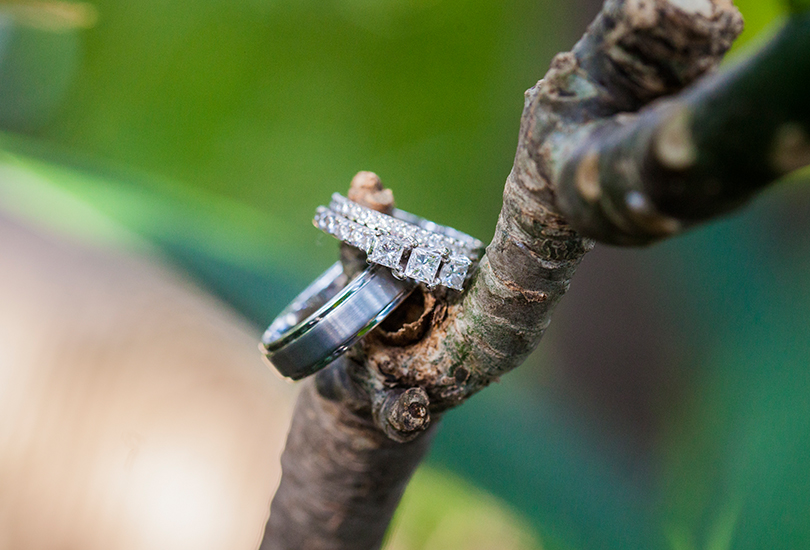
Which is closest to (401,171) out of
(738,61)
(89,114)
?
(89,114)

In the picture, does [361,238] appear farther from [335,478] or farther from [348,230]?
Answer: [335,478]

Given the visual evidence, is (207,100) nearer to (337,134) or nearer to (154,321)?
(337,134)

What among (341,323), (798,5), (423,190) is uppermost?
(423,190)

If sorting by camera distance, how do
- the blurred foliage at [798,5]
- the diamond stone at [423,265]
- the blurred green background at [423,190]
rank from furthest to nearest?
the blurred green background at [423,190], the diamond stone at [423,265], the blurred foliage at [798,5]

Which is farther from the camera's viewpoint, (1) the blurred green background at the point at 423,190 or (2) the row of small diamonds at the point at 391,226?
(1) the blurred green background at the point at 423,190

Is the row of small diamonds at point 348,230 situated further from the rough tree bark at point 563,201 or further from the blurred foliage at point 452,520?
the blurred foliage at point 452,520

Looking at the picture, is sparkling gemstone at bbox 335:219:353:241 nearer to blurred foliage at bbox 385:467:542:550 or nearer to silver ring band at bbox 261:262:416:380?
silver ring band at bbox 261:262:416:380

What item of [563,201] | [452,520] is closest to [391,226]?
[563,201]

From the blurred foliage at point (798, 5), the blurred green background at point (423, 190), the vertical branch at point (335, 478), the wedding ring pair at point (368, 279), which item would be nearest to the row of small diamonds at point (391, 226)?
the wedding ring pair at point (368, 279)
